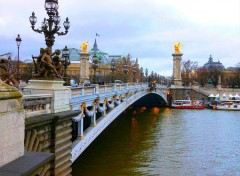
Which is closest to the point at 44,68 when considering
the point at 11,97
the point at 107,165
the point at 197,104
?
the point at 11,97

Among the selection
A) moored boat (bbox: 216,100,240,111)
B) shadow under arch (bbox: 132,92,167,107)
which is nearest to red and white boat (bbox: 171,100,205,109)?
shadow under arch (bbox: 132,92,167,107)

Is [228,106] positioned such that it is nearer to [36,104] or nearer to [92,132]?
[92,132]

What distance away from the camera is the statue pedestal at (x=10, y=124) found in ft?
17.4

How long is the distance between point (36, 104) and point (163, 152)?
15.2 metres

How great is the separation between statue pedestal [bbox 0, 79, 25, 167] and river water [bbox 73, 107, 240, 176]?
40.0 ft

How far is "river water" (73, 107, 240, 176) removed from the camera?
18.9m

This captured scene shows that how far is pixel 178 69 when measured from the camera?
247 ft

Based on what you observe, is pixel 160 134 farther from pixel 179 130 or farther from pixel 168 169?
pixel 168 169

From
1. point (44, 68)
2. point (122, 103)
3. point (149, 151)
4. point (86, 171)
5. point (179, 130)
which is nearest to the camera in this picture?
point (44, 68)

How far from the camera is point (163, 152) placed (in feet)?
77.1

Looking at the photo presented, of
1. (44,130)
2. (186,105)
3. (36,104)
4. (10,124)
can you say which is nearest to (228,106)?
(186,105)

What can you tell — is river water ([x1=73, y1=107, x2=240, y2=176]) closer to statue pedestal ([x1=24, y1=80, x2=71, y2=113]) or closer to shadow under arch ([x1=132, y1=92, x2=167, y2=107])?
statue pedestal ([x1=24, y1=80, x2=71, y2=113])

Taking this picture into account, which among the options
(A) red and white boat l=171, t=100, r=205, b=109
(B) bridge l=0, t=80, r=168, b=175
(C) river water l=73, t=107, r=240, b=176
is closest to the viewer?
(B) bridge l=0, t=80, r=168, b=175

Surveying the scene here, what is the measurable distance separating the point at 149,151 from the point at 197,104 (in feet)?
132
